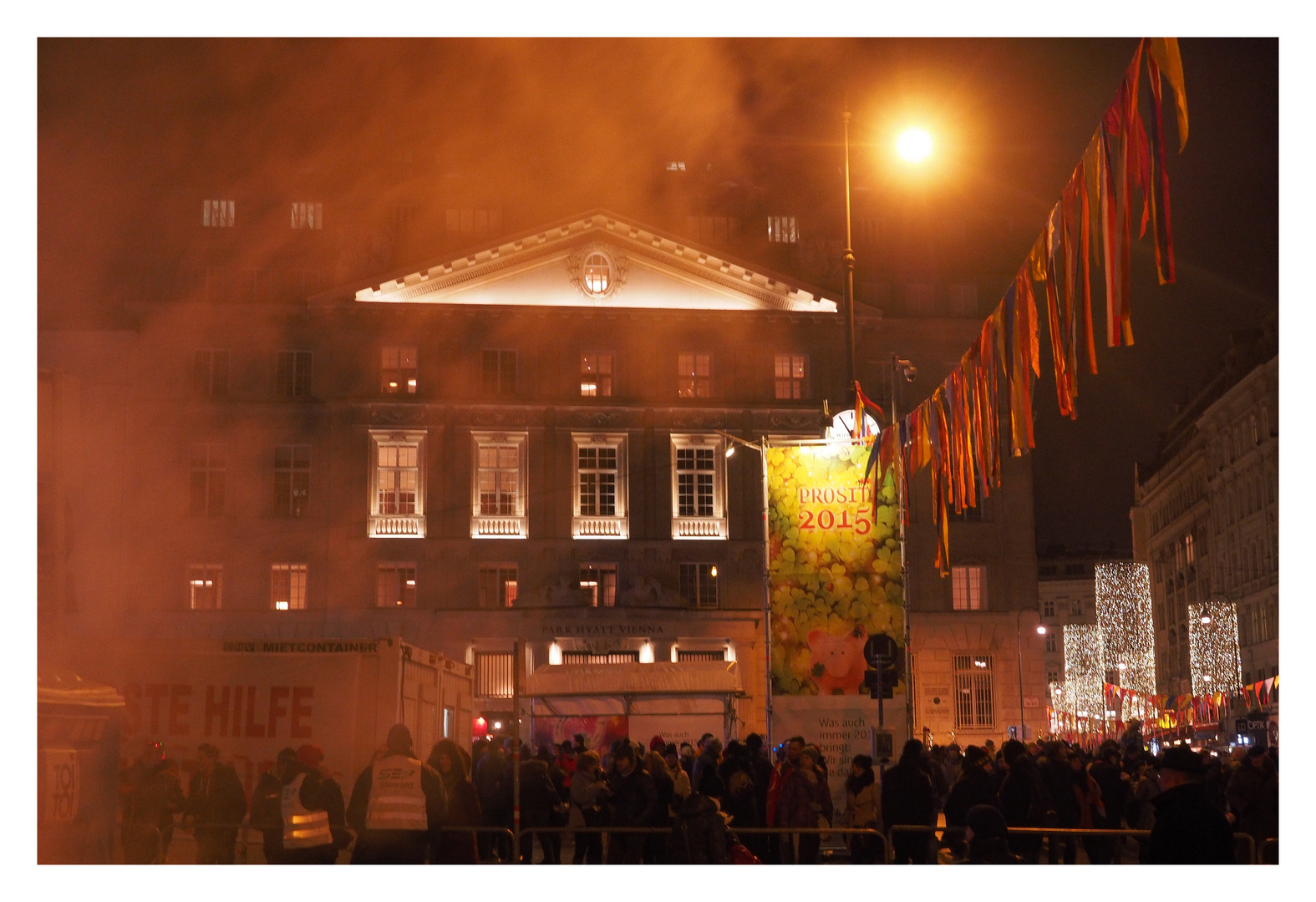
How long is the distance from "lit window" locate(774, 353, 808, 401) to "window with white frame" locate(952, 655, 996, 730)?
11189mm

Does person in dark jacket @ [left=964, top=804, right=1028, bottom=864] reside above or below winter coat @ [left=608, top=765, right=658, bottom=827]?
above

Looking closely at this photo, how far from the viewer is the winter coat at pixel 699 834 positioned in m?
13.4

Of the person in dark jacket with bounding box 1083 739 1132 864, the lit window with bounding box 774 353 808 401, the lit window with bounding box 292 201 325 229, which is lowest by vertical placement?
the person in dark jacket with bounding box 1083 739 1132 864

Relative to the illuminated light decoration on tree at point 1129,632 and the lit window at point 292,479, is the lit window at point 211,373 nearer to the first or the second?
the lit window at point 292,479

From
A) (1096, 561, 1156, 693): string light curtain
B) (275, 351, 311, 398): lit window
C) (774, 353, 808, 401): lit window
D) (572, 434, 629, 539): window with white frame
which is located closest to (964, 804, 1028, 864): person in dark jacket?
(572, 434, 629, 539): window with white frame

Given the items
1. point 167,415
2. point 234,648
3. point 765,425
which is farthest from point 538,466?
point 234,648

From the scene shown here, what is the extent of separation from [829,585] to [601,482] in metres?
36.0

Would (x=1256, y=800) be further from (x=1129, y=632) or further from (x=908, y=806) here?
(x=1129, y=632)

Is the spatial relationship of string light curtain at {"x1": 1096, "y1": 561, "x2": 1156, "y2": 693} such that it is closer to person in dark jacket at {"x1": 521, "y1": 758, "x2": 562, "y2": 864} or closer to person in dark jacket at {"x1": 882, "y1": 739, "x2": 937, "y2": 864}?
person in dark jacket at {"x1": 521, "y1": 758, "x2": 562, "y2": 864}

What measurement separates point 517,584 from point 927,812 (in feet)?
126

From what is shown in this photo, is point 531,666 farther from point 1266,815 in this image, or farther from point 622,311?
point 1266,815

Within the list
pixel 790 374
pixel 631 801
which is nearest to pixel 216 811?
pixel 631 801

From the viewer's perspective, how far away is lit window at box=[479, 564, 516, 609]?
53175 millimetres

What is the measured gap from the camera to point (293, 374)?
54781 millimetres
